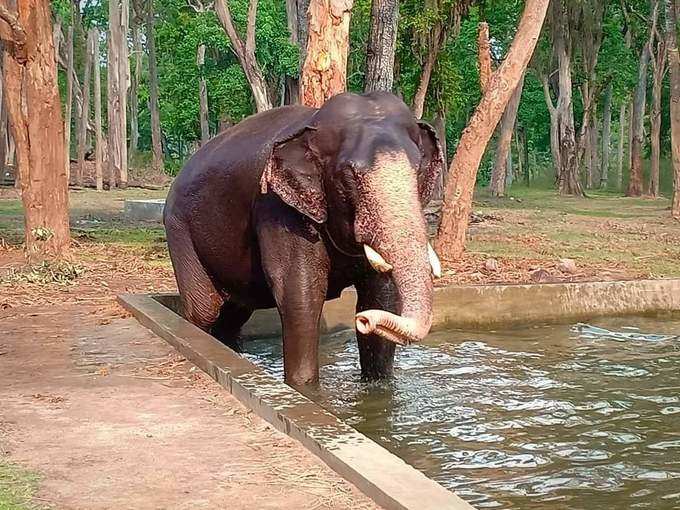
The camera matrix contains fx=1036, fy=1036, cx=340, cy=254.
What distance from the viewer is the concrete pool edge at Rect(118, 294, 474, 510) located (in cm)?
345

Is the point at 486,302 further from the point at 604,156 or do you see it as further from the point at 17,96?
the point at 604,156

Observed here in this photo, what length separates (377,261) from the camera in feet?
16.7

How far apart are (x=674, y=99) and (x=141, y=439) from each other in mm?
19352

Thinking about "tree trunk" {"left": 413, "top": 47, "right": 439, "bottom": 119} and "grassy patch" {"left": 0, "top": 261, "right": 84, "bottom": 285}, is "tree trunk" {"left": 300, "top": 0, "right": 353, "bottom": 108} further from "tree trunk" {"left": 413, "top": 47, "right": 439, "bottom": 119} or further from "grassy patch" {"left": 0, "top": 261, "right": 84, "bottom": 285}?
"tree trunk" {"left": 413, "top": 47, "right": 439, "bottom": 119}

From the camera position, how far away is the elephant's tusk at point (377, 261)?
5.06 meters

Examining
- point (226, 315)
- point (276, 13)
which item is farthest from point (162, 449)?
point (276, 13)

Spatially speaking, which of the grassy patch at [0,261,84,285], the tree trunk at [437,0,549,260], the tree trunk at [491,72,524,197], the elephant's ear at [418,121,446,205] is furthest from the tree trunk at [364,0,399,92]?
the tree trunk at [491,72,524,197]

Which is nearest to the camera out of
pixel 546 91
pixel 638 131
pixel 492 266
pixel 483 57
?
pixel 492 266

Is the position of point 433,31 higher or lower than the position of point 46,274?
higher

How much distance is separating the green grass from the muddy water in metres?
1.89

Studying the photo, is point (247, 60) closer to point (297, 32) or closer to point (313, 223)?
point (297, 32)

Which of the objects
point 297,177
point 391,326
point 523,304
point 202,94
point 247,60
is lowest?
point 523,304

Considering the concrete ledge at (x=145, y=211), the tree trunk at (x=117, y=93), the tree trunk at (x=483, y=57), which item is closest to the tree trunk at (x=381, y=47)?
the tree trunk at (x=483, y=57)

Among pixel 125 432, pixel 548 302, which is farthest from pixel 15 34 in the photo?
pixel 125 432
